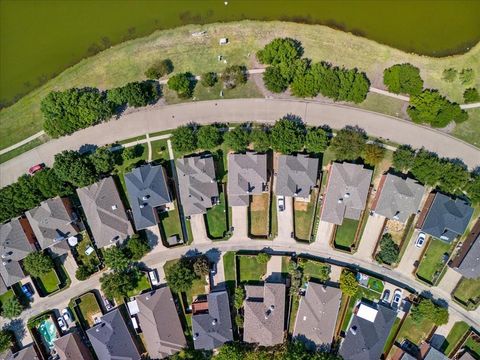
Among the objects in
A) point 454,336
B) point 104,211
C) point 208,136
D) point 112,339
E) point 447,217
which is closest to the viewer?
point 447,217

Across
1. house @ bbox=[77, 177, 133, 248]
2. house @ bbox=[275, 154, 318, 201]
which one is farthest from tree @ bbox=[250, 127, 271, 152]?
house @ bbox=[77, 177, 133, 248]

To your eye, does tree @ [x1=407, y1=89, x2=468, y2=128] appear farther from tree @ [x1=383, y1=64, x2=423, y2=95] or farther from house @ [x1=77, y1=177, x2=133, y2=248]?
house @ [x1=77, y1=177, x2=133, y2=248]

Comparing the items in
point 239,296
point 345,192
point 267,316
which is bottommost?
point 267,316

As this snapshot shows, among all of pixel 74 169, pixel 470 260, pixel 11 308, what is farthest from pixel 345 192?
pixel 11 308

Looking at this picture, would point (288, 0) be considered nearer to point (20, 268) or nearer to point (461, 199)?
point (461, 199)

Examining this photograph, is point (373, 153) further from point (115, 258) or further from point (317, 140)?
point (115, 258)

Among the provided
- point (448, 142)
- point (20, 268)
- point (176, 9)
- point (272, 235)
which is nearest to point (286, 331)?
point (272, 235)

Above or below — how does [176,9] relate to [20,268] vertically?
above
